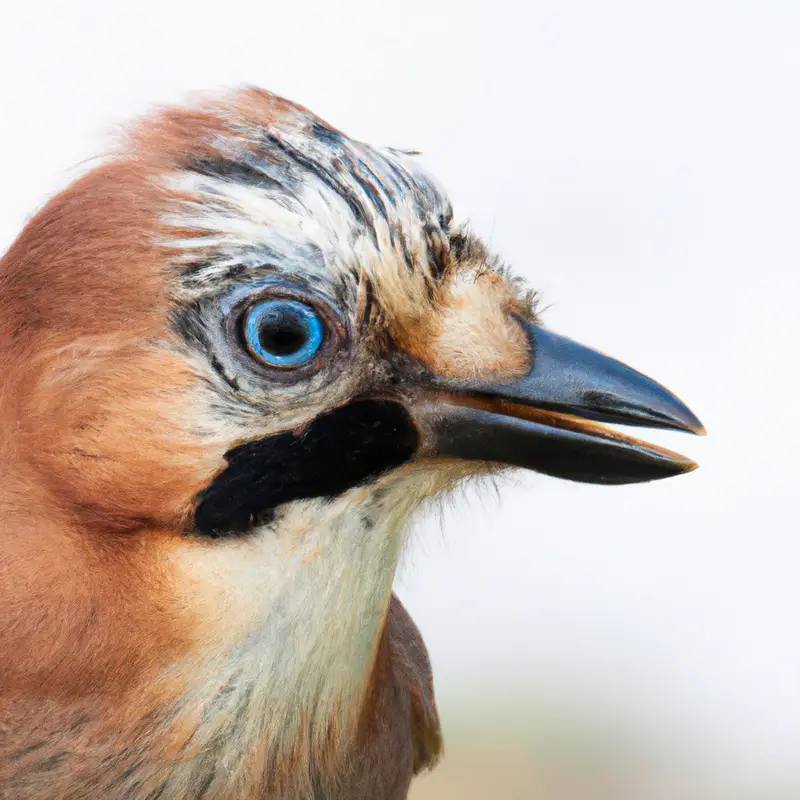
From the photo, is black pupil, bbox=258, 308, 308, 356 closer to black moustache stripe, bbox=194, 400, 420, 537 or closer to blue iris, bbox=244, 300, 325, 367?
blue iris, bbox=244, 300, 325, 367

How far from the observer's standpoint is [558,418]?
6.35 feet

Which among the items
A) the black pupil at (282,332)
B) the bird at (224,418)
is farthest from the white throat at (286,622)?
the black pupil at (282,332)

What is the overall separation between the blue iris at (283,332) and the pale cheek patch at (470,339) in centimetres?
18

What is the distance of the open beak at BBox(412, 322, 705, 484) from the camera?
1.89 metres

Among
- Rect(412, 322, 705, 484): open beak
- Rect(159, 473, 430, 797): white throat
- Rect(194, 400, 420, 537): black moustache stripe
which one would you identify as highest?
Rect(412, 322, 705, 484): open beak

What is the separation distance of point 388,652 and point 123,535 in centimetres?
98

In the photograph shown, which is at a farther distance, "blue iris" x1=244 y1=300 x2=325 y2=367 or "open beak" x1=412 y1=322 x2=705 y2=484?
"open beak" x1=412 y1=322 x2=705 y2=484

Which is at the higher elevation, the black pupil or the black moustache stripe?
the black pupil

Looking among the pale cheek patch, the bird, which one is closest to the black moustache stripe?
the bird

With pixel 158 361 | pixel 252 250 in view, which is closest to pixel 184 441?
pixel 158 361

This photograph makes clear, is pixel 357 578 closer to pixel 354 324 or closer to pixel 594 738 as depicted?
pixel 354 324

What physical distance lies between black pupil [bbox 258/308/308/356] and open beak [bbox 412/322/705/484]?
228mm

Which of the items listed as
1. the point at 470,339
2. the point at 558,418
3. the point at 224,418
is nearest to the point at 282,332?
the point at 224,418

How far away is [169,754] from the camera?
6.38ft
